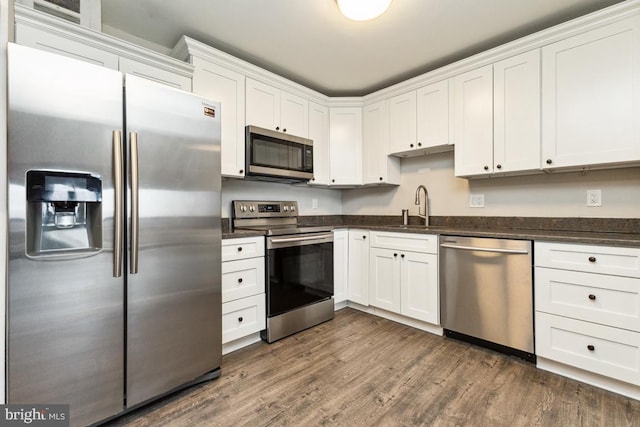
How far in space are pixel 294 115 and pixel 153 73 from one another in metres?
1.29

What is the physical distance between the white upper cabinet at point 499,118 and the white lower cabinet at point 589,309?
749mm

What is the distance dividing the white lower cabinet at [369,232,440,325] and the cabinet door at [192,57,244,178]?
1.50 metres

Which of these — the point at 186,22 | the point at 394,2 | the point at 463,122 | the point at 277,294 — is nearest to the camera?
the point at 394,2

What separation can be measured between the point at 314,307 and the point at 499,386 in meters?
1.46

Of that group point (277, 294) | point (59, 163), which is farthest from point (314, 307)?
point (59, 163)

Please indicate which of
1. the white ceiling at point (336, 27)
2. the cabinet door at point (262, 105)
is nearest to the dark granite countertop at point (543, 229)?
the cabinet door at point (262, 105)

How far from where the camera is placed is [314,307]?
2.62 meters

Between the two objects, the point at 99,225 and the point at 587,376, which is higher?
the point at 99,225

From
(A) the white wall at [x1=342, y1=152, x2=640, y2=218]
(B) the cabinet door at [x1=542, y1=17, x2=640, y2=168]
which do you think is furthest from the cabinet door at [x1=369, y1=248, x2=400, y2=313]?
(B) the cabinet door at [x1=542, y1=17, x2=640, y2=168]

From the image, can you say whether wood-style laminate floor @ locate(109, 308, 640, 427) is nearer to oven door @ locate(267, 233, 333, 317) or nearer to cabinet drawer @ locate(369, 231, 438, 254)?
oven door @ locate(267, 233, 333, 317)

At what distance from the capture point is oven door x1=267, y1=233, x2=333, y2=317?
2.32 meters

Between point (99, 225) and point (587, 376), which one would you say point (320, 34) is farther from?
point (587, 376)

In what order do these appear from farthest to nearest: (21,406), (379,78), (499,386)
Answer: (379,78) < (499,386) < (21,406)

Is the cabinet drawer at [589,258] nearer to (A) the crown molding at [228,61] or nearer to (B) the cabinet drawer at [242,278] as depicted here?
(B) the cabinet drawer at [242,278]
